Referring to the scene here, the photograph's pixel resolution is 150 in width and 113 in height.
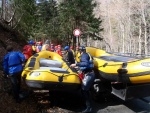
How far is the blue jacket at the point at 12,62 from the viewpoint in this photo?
8391 mm

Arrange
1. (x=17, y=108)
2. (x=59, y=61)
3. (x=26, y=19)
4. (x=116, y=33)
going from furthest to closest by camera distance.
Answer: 1. (x=116, y=33)
2. (x=26, y=19)
3. (x=59, y=61)
4. (x=17, y=108)

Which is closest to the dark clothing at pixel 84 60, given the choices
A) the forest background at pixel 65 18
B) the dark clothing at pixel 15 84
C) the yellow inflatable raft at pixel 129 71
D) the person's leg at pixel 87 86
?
the person's leg at pixel 87 86

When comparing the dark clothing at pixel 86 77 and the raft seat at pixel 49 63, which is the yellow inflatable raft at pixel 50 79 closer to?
the dark clothing at pixel 86 77

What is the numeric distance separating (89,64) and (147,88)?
1.93 meters

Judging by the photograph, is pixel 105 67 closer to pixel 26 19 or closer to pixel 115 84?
pixel 115 84

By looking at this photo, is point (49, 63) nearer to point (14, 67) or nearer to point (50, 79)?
point (14, 67)

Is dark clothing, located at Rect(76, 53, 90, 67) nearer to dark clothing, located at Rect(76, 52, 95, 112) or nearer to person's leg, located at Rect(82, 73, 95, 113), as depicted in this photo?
dark clothing, located at Rect(76, 52, 95, 112)

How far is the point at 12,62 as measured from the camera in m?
8.42

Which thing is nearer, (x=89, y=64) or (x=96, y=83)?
(x=89, y=64)

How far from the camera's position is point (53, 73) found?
834 cm

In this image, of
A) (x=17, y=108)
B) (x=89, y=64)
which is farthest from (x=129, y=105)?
(x=17, y=108)

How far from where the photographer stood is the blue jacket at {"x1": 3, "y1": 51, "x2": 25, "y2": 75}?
27.5ft

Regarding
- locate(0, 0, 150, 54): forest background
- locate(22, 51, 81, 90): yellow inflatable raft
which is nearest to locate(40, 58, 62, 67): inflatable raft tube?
locate(22, 51, 81, 90): yellow inflatable raft

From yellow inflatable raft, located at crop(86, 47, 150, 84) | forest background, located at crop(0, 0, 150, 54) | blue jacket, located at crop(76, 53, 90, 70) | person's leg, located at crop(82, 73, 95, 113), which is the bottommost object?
person's leg, located at crop(82, 73, 95, 113)
